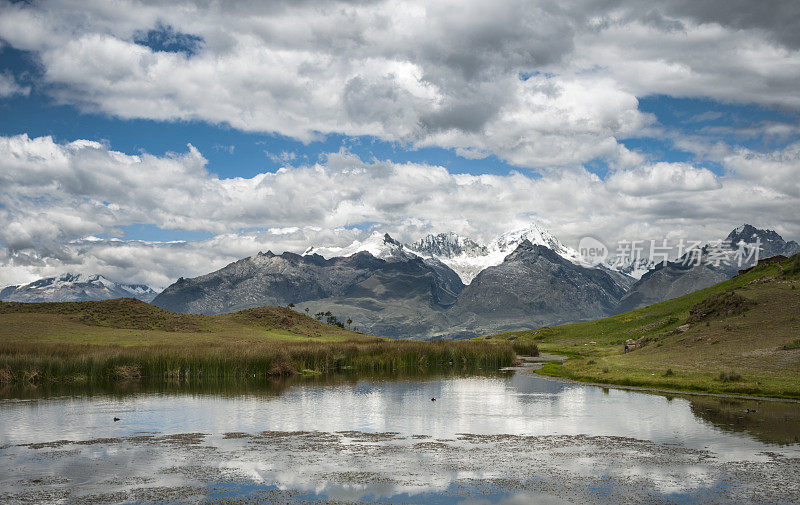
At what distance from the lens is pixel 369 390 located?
2469 inches

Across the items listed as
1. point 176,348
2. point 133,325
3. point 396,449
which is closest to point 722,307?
point 396,449

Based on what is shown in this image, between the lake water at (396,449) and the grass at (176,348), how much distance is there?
15710 millimetres

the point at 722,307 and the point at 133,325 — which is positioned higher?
the point at 722,307

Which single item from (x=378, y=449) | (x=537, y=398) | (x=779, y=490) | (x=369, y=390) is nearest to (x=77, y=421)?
(x=378, y=449)

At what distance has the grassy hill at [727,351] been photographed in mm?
55656

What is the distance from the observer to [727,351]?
2719 inches

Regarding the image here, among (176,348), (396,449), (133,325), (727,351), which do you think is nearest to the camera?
(396,449)

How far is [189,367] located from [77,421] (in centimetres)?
3481

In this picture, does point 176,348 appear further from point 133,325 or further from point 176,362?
point 133,325

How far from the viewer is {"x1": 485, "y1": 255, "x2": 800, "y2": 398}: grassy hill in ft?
183

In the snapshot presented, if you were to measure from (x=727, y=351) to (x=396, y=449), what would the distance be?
49.8 metres

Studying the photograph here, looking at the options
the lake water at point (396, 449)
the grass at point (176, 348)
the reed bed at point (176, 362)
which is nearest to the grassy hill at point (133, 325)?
the grass at point (176, 348)

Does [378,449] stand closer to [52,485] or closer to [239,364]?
[52,485]

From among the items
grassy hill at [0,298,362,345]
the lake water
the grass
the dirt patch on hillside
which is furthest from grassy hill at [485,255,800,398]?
grassy hill at [0,298,362,345]
